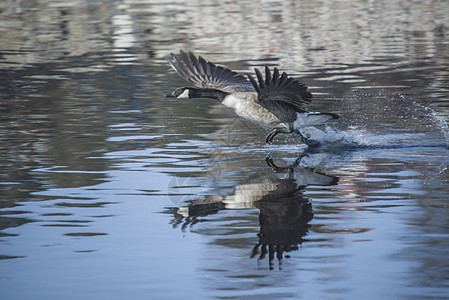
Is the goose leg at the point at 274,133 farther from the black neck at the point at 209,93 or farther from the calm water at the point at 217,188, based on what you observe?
the black neck at the point at 209,93

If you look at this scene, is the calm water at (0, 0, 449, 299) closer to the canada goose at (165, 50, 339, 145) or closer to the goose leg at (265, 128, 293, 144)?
the goose leg at (265, 128, 293, 144)

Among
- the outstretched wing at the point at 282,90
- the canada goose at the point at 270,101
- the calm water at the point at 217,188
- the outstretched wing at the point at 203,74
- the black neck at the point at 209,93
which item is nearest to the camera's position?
the calm water at the point at 217,188

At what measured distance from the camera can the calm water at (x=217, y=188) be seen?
4.84 m

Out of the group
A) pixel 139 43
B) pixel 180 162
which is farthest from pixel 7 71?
pixel 180 162

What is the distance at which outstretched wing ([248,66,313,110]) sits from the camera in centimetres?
775

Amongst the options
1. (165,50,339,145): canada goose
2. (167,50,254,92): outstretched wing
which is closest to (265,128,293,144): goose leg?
(165,50,339,145): canada goose

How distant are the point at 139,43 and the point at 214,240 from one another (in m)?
15.9

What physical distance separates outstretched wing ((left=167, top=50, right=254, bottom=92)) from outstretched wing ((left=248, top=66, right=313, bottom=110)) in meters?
1.77

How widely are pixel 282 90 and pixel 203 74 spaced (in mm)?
2486

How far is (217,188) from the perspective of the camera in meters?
6.96

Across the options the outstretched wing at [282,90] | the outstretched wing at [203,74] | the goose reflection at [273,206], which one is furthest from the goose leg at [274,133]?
the goose reflection at [273,206]

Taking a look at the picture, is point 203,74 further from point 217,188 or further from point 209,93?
point 217,188

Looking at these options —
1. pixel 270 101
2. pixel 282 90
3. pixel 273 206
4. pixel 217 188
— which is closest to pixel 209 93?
pixel 270 101

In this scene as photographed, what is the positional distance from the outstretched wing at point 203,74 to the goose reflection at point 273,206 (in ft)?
8.34
